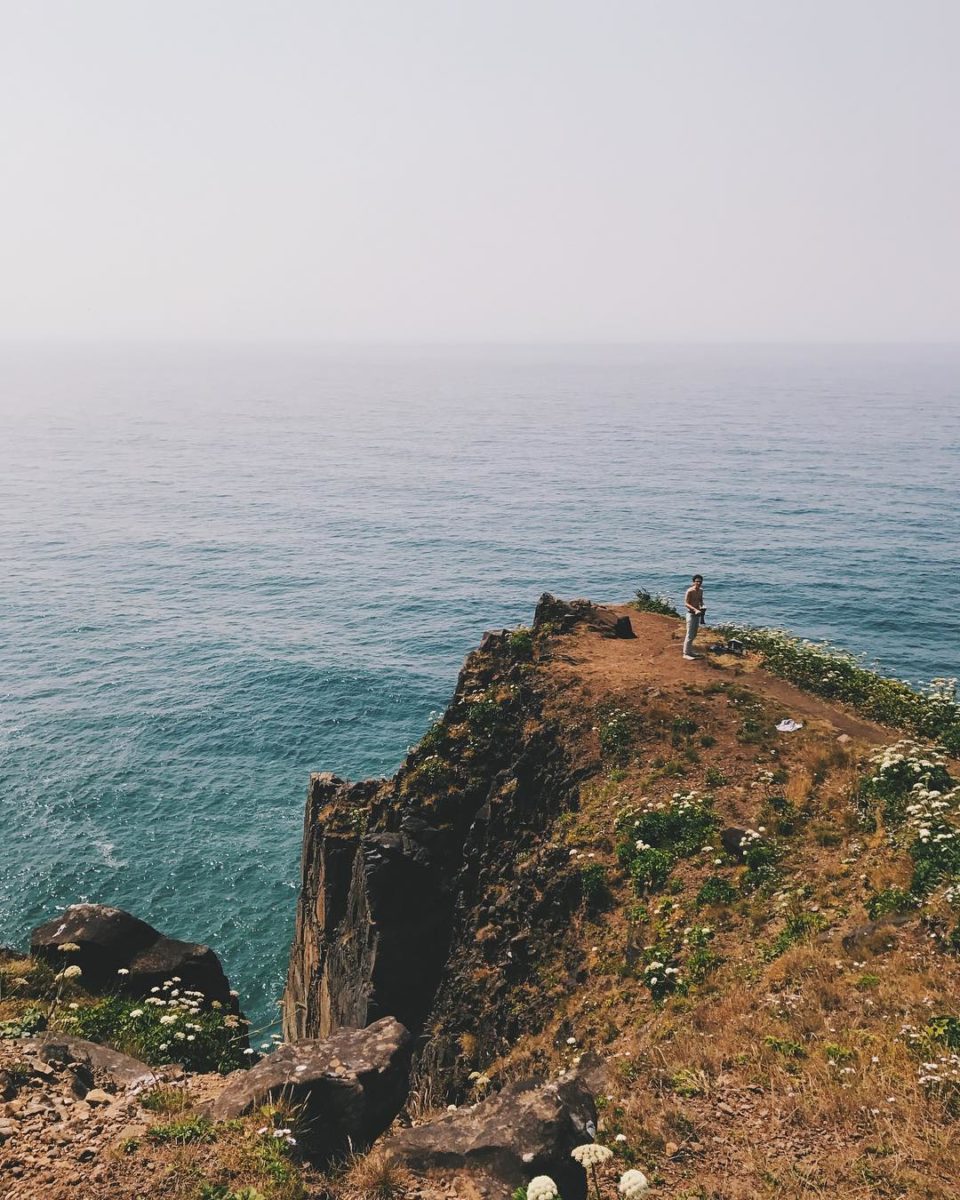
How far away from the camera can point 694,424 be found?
654ft

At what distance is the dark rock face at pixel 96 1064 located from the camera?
15.2 metres

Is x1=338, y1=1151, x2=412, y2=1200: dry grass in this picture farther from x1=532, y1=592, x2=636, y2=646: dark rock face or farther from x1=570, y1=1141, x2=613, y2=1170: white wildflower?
x1=532, y1=592, x2=636, y2=646: dark rock face

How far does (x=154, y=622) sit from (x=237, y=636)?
953 cm

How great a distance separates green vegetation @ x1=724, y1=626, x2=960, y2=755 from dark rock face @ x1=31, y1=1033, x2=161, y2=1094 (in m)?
24.3

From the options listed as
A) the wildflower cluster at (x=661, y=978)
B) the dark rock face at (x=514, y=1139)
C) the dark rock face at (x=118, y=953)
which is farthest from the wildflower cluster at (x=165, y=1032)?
the wildflower cluster at (x=661, y=978)

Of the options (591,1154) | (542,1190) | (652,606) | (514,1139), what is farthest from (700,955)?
(652,606)

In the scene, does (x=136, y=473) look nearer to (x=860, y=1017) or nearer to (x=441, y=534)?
(x=441, y=534)

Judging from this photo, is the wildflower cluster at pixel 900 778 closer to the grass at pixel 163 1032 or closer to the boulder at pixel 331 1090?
the boulder at pixel 331 1090

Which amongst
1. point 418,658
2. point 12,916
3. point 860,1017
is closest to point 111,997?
point 860,1017

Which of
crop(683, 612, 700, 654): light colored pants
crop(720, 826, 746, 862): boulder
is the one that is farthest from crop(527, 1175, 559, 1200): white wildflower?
crop(683, 612, 700, 654): light colored pants

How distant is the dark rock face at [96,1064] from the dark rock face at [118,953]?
221 inches

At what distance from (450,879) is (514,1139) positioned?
1604 cm

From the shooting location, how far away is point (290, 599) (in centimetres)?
8506

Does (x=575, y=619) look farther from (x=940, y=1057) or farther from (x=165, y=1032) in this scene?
(x=940, y=1057)
